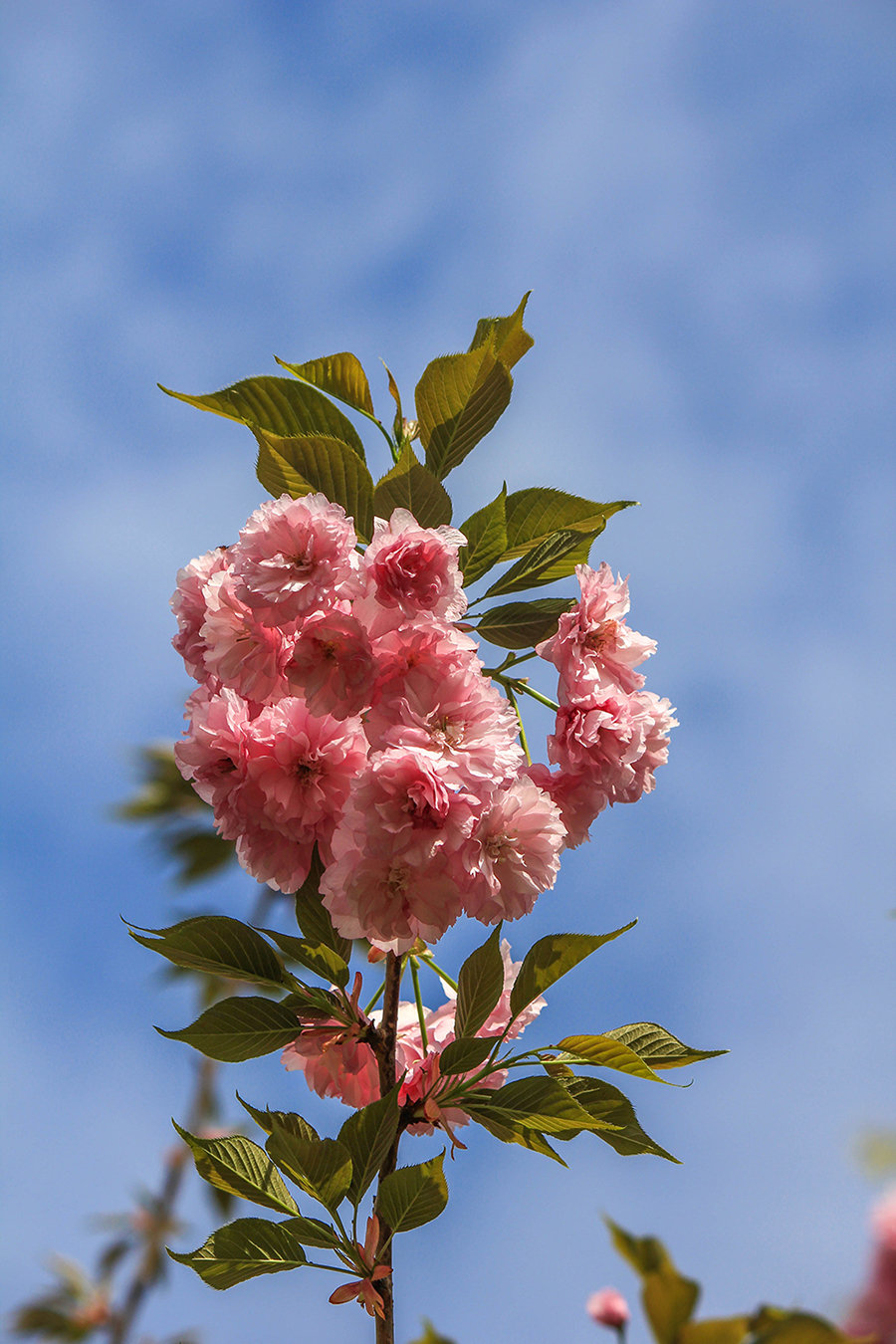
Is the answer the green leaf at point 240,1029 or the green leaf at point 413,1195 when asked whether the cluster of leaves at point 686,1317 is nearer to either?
the green leaf at point 413,1195

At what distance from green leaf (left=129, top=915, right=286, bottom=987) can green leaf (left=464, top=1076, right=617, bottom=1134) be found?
0.86ft

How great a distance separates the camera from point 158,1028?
1063 millimetres

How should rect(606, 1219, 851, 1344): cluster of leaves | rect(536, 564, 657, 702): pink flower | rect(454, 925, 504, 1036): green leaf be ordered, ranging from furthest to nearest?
rect(536, 564, 657, 702): pink flower
rect(454, 925, 504, 1036): green leaf
rect(606, 1219, 851, 1344): cluster of leaves

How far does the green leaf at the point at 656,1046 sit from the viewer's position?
3.84 feet

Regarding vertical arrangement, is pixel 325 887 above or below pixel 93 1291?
below

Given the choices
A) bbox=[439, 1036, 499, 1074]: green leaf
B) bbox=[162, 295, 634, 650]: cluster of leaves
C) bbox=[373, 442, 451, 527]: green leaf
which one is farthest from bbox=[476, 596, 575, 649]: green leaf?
bbox=[439, 1036, 499, 1074]: green leaf

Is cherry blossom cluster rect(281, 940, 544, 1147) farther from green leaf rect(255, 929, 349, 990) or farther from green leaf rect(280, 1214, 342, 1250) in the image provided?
green leaf rect(280, 1214, 342, 1250)

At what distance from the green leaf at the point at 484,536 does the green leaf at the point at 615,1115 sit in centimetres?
62

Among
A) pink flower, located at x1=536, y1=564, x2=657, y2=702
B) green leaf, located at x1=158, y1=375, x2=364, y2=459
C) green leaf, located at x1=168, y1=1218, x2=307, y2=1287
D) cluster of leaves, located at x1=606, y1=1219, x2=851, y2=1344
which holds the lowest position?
cluster of leaves, located at x1=606, y1=1219, x2=851, y2=1344

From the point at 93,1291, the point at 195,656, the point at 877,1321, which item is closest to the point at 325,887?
the point at 195,656

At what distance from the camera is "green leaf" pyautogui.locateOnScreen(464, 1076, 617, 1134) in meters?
1.02

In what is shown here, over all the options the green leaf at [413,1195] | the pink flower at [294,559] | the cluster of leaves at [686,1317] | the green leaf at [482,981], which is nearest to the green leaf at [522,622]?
the pink flower at [294,559]

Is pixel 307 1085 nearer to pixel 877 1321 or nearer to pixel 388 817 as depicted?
pixel 388 817

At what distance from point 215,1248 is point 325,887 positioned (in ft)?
1.22
